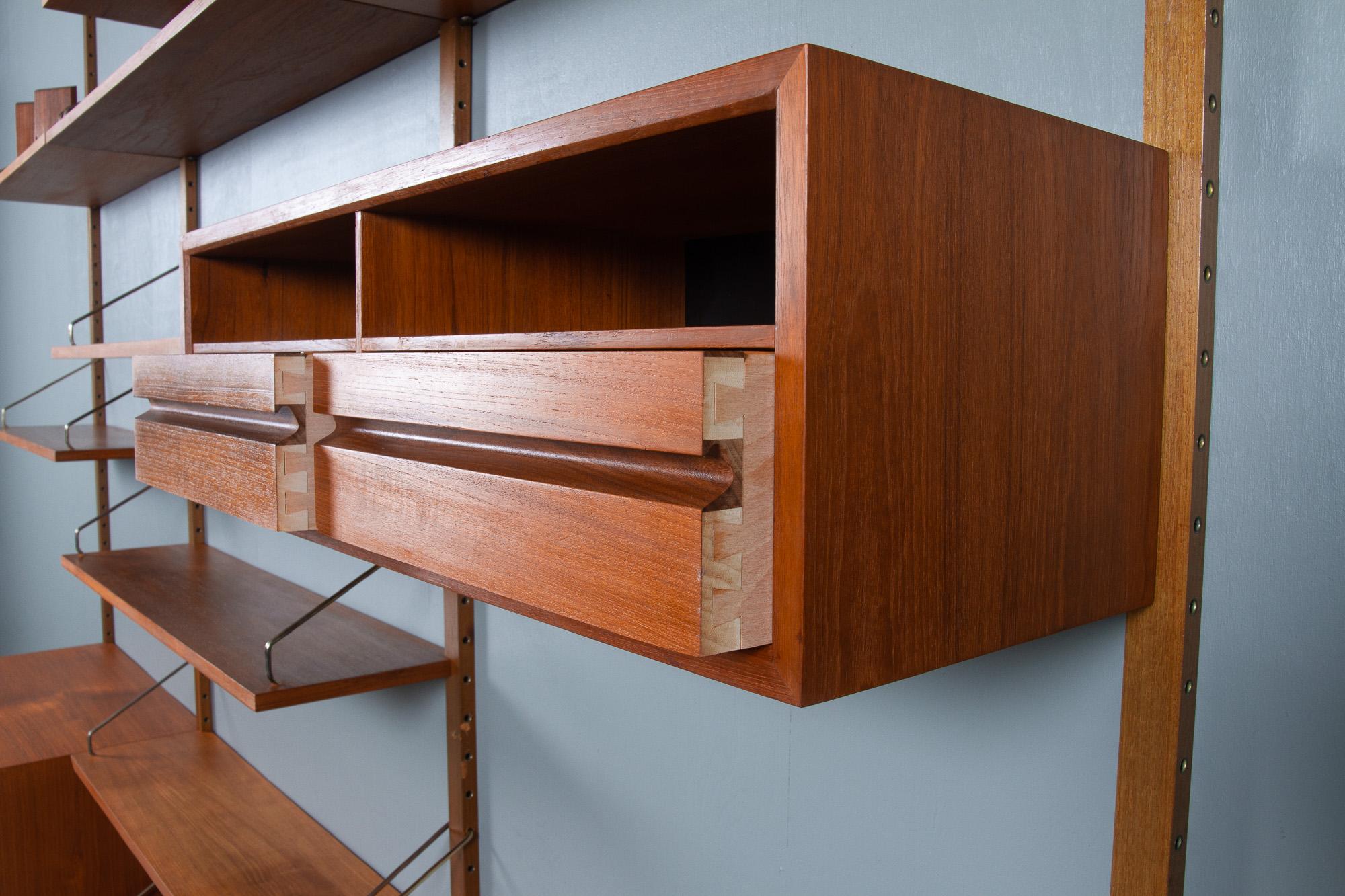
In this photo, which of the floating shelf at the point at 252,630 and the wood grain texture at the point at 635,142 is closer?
the wood grain texture at the point at 635,142

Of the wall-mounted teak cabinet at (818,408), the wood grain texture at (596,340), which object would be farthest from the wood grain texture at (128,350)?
the wall-mounted teak cabinet at (818,408)

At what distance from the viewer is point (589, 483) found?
1.73ft

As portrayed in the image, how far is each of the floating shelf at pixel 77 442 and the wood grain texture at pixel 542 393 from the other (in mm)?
1297

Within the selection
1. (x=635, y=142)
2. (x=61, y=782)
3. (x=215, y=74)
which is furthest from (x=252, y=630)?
(x=635, y=142)

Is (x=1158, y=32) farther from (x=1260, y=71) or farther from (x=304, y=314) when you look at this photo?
(x=304, y=314)

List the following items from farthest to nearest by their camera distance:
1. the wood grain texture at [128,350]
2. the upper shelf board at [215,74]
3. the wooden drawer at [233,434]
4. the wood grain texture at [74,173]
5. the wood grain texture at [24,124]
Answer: the wood grain texture at [24,124] < the wood grain texture at [74,173] < the wood grain texture at [128,350] < the upper shelf board at [215,74] < the wooden drawer at [233,434]

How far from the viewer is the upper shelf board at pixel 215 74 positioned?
111 centimetres

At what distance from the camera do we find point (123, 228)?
234 cm

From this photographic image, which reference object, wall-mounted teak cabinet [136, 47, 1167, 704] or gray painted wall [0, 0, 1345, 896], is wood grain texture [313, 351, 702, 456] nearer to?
wall-mounted teak cabinet [136, 47, 1167, 704]

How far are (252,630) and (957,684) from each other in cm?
102

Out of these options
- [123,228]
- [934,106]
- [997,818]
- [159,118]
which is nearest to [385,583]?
[159,118]

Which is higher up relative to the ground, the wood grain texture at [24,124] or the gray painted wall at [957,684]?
the wood grain texture at [24,124]

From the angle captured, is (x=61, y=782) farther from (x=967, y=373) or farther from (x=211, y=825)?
(x=967, y=373)

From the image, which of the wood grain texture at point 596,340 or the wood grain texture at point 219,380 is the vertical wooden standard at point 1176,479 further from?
the wood grain texture at point 219,380
